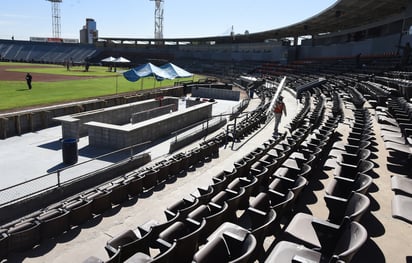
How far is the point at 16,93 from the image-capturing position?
88.6ft

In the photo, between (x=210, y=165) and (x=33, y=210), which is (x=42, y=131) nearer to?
(x=33, y=210)

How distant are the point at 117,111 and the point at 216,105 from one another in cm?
1182

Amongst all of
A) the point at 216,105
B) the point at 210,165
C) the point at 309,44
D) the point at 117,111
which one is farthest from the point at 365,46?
the point at 210,165

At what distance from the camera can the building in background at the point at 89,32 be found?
12544cm

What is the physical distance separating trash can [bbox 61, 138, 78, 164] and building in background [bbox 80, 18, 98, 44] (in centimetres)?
12498

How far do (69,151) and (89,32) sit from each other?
12849 centimetres

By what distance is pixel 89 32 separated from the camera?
12569cm

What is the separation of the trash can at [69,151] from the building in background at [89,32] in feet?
410

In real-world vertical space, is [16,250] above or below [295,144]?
below

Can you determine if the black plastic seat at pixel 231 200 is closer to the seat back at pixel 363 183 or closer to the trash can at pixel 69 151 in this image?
the seat back at pixel 363 183

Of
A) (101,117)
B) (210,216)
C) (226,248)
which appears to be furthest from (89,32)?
→ (226,248)

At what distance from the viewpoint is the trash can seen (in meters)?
11.9

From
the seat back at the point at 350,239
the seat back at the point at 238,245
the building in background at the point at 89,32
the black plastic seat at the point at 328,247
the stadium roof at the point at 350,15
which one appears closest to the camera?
the seat back at the point at 350,239

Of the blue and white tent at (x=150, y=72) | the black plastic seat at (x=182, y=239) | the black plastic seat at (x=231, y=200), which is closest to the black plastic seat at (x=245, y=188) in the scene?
the black plastic seat at (x=231, y=200)
